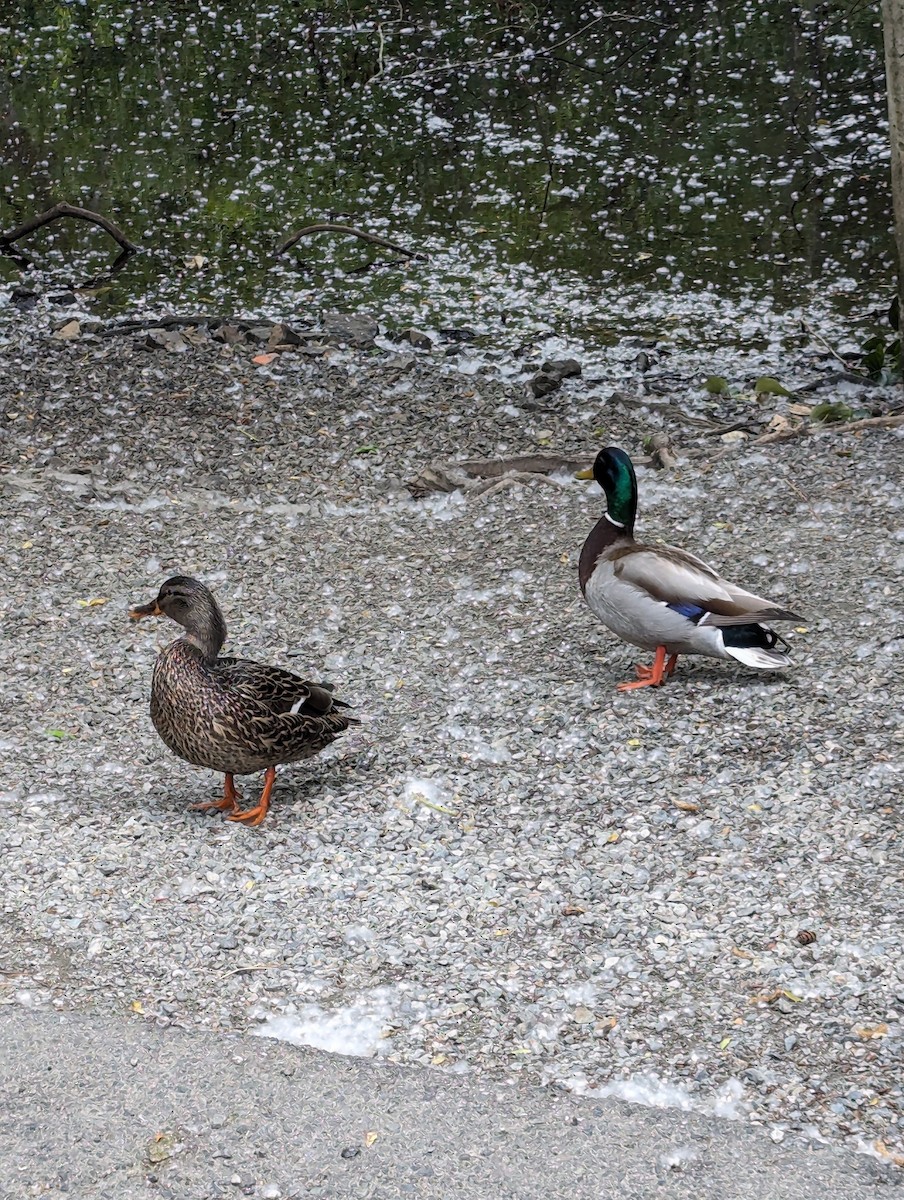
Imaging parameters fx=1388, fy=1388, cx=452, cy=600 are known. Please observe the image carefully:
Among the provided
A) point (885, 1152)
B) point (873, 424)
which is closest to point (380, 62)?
point (873, 424)

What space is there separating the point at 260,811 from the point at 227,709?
39 centimetres

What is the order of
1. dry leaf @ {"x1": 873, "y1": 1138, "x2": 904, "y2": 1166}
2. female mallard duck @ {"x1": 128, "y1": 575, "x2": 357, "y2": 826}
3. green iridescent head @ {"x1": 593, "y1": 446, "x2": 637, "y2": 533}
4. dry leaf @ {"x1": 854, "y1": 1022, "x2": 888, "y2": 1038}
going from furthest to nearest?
green iridescent head @ {"x1": 593, "y1": 446, "x2": 637, "y2": 533} → female mallard duck @ {"x1": 128, "y1": 575, "x2": 357, "y2": 826} → dry leaf @ {"x1": 854, "y1": 1022, "x2": 888, "y2": 1038} → dry leaf @ {"x1": 873, "y1": 1138, "x2": 904, "y2": 1166}

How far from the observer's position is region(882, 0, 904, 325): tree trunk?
7.95 meters

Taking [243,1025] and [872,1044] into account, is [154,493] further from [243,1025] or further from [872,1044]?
[872,1044]

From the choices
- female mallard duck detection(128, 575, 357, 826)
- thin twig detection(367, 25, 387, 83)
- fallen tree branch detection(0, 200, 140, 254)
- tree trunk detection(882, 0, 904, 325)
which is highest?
thin twig detection(367, 25, 387, 83)

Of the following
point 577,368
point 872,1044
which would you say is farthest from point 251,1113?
point 577,368

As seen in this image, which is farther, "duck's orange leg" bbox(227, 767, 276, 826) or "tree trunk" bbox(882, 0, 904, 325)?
"tree trunk" bbox(882, 0, 904, 325)

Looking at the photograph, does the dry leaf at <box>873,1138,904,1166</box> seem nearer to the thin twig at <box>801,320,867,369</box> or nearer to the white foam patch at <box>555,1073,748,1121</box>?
the white foam patch at <box>555,1073,748,1121</box>

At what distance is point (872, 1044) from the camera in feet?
11.0

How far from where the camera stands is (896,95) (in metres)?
8.14

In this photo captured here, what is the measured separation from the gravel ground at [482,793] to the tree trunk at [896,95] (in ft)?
5.84

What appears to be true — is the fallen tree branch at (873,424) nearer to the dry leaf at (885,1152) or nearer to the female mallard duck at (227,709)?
the female mallard duck at (227,709)

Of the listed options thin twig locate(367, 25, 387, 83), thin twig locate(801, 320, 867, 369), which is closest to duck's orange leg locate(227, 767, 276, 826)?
thin twig locate(801, 320, 867, 369)

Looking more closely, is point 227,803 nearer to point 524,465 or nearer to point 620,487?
point 620,487
